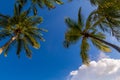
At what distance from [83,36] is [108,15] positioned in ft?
11.2

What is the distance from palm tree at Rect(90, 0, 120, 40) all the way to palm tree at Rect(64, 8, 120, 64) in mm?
870

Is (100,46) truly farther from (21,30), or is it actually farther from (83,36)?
(21,30)

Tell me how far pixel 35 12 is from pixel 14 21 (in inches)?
211

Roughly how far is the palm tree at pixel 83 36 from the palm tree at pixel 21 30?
4.91m

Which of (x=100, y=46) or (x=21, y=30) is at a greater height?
(x=21, y=30)

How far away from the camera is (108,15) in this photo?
23.4 metres

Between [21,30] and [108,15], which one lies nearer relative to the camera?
[108,15]

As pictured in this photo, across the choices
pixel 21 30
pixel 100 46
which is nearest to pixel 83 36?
pixel 100 46

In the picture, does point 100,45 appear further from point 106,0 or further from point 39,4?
point 39,4

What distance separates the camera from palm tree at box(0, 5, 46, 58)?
2795 cm

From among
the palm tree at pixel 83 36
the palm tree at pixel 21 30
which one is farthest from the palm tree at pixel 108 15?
the palm tree at pixel 21 30

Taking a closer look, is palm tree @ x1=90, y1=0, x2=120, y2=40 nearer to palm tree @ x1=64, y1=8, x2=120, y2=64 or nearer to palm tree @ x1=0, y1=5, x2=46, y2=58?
palm tree @ x1=64, y1=8, x2=120, y2=64

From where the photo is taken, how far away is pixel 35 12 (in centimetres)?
3309

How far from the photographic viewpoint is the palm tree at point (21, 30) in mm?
27953
